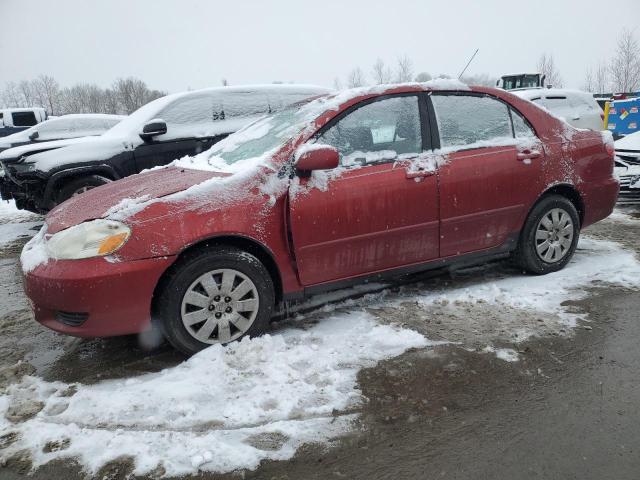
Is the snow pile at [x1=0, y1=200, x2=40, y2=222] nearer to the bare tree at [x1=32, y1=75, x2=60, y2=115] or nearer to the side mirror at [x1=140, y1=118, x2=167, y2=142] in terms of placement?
the side mirror at [x1=140, y1=118, x2=167, y2=142]

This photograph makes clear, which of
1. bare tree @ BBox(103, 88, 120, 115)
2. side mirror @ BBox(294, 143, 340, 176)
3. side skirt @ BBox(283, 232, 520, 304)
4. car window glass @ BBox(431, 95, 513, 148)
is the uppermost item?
bare tree @ BBox(103, 88, 120, 115)

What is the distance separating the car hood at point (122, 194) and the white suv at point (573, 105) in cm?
1061

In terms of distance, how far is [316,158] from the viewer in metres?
3.03

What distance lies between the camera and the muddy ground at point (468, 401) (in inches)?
81.2

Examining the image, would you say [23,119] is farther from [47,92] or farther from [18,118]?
[47,92]

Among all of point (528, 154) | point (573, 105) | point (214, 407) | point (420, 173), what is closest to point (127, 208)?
point (214, 407)

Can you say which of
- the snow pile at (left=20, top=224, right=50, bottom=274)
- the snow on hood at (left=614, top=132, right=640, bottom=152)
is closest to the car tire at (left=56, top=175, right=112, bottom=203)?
the snow pile at (left=20, top=224, right=50, bottom=274)

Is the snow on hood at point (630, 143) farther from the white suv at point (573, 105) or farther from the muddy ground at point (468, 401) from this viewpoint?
the white suv at point (573, 105)

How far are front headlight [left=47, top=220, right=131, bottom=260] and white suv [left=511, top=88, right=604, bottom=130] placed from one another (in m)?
11.3

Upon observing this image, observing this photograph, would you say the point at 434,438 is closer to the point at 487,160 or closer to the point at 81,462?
the point at 81,462

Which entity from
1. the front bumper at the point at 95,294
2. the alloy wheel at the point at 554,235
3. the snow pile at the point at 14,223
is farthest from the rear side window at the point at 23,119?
the alloy wheel at the point at 554,235

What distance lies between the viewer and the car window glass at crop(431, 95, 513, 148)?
3.64 metres

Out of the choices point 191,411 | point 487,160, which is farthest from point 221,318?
point 487,160

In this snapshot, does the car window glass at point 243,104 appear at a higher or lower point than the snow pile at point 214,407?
higher
